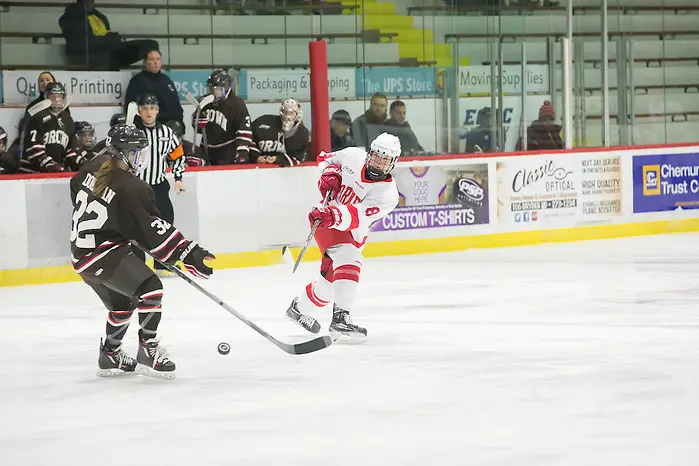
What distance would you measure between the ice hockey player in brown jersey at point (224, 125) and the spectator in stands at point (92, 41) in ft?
3.22

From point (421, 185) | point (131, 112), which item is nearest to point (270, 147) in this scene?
point (131, 112)

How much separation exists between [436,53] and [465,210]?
1450mm

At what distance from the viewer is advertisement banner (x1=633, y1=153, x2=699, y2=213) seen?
10664 mm

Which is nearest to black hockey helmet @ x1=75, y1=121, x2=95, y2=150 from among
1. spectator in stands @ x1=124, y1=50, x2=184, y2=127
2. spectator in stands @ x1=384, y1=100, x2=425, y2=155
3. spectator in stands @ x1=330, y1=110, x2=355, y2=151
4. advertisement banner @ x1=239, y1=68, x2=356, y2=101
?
spectator in stands @ x1=124, y1=50, x2=184, y2=127

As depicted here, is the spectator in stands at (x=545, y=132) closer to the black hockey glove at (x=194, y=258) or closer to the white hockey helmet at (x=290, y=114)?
the white hockey helmet at (x=290, y=114)

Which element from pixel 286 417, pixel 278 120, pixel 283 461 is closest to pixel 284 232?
pixel 278 120

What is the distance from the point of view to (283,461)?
346 centimetres

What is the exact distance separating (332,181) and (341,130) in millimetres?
4126

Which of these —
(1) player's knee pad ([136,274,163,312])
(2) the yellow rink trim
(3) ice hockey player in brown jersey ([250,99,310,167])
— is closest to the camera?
(1) player's knee pad ([136,274,163,312])

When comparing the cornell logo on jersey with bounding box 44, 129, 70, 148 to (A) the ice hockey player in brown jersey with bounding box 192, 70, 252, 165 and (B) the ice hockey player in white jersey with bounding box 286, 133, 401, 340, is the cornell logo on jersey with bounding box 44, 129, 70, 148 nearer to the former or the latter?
(A) the ice hockey player in brown jersey with bounding box 192, 70, 252, 165

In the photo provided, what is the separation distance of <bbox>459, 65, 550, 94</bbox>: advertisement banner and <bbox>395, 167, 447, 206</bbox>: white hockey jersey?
981 millimetres

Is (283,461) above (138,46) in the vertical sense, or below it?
below

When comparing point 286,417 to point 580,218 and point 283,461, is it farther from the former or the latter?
point 580,218

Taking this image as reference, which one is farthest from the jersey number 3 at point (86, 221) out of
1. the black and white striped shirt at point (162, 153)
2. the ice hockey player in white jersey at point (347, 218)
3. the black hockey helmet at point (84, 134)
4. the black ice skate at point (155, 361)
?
the black hockey helmet at point (84, 134)
